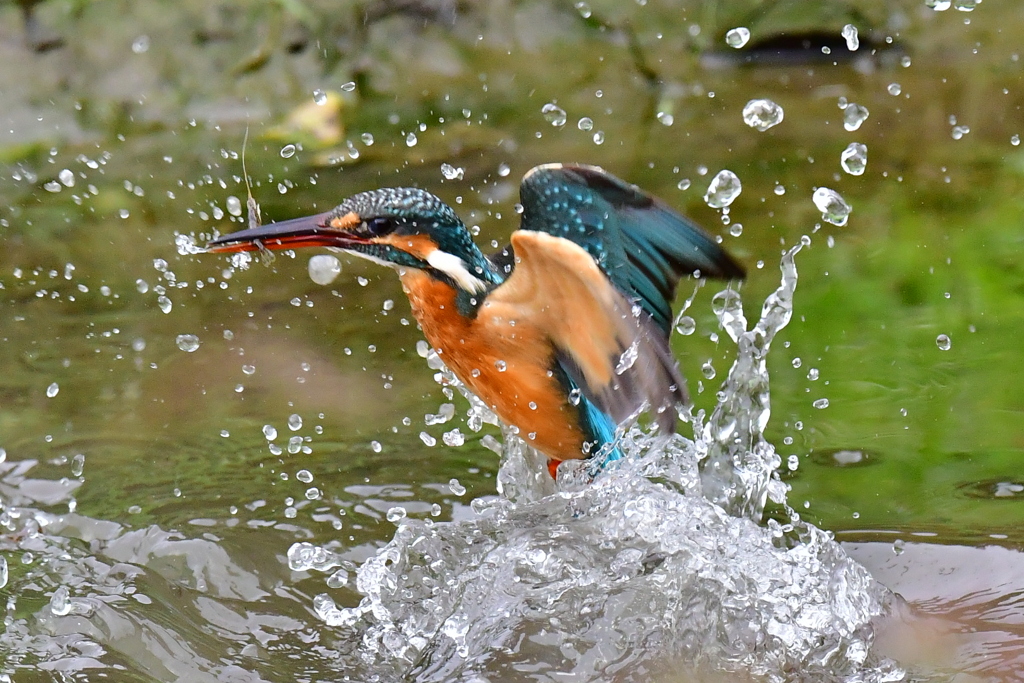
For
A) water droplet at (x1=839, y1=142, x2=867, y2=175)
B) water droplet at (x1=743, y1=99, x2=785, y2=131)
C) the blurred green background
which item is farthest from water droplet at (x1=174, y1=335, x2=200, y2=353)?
water droplet at (x1=839, y1=142, x2=867, y2=175)

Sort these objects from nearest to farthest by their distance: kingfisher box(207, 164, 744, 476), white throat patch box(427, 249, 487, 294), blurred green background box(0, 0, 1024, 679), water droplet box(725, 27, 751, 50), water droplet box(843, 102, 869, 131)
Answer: kingfisher box(207, 164, 744, 476)
white throat patch box(427, 249, 487, 294)
blurred green background box(0, 0, 1024, 679)
water droplet box(843, 102, 869, 131)
water droplet box(725, 27, 751, 50)

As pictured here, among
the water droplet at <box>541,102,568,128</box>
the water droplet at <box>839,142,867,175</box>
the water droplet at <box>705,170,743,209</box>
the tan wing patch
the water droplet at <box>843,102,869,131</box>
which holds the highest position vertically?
the water droplet at <box>541,102,568,128</box>

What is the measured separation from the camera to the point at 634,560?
2268mm

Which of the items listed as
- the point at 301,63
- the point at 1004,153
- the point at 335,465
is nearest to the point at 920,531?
the point at 335,465

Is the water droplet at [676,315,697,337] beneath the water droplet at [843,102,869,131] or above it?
beneath

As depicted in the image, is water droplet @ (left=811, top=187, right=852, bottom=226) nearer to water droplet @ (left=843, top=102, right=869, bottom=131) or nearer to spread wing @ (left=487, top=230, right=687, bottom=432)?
spread wing @ (left=487, top=230, right=687, bottom=432)

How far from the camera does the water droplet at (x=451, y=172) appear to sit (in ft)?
14.0

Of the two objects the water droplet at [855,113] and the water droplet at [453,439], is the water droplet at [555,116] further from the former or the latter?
the water droplet at [453,439]

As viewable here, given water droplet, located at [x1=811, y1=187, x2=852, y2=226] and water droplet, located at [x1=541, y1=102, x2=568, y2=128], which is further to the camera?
water droplet, located at [x1=541, y1=102, x2=568, y2=128]

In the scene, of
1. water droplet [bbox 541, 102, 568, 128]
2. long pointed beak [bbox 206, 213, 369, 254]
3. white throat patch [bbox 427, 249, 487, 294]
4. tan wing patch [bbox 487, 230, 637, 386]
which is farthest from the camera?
water droplet [bbox 541, 102, 568, 128]

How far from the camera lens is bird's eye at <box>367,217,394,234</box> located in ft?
7.06

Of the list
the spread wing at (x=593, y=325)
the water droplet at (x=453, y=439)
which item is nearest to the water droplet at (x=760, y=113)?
the spread wing at (x=593, y=325)

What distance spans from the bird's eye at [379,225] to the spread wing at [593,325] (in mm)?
242

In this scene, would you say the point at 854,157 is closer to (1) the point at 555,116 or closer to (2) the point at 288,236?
(1) the point at 555,116
